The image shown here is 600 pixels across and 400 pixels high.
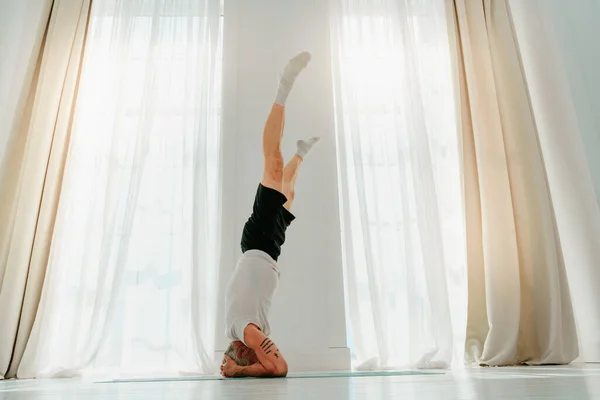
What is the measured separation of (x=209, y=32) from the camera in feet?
11.0

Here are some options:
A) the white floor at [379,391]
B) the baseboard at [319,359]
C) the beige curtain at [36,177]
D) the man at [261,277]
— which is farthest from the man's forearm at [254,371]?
the beige curtain at [36,177]

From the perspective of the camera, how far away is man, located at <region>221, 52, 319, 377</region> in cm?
176

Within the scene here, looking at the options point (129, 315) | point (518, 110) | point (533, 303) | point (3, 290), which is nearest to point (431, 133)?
point (518, 110)

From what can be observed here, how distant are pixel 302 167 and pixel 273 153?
3.72 feet

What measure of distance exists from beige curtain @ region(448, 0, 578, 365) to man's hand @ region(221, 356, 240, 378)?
1.55m

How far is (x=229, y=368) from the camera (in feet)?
5.94

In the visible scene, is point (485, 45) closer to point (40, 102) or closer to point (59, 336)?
point (40, 102)

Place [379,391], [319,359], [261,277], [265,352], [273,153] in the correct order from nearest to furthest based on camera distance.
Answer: [379,391] → [265,352] → [261,277] → [273,153] → [319,359]

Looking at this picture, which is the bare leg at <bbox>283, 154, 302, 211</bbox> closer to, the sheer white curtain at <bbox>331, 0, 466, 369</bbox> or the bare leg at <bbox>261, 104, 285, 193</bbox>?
the bare leg at <bbox>261, 104, 285, 193</bbox>

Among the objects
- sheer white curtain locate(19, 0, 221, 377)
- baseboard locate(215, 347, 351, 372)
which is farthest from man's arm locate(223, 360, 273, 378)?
baseboard locate(215, 347, 351, 372)

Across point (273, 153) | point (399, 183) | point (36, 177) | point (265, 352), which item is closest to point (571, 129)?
point (399, 183)

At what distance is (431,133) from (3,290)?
265 cm

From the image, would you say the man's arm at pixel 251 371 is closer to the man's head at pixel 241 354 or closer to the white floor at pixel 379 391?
the man's head at pixel 241 354

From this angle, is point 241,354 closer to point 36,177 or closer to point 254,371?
point 254,371
